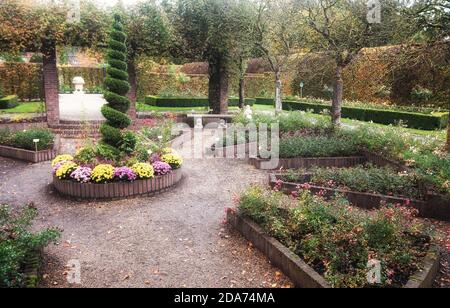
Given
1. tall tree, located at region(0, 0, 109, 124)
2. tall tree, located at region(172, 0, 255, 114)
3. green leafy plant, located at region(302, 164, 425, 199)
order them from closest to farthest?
green leafy plant, located at region(302, 164, 425, 199) → tall tree, located at region(0, 0, 109, 124) → tall tree, located at region(172, 0, 255, 114)

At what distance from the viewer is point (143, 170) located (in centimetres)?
857

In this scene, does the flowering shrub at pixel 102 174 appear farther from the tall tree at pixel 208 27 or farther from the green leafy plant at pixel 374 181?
the tall tree at pixel 208 27

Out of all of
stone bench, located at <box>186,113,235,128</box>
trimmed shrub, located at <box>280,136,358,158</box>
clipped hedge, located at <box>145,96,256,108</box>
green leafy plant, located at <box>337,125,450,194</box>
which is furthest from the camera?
clipped hedge, located at <box>145,96,256,108</box>

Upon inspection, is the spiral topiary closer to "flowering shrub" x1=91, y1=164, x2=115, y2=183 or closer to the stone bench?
"flowering shrub" x1=91, y1=164, x2=115, y2=183

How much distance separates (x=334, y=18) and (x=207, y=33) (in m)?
6.39

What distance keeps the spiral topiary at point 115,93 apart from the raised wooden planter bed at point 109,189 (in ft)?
4.89

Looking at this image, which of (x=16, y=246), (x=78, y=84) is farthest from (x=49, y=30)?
(x=78, y=84)

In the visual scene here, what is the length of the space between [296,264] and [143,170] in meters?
4.87

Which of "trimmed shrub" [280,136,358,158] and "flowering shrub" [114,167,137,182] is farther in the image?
"trimmed shrub" [280,136,358,158]

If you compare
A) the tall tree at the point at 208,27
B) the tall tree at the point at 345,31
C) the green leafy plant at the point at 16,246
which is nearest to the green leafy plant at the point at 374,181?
the tall tree at the point at 345,31

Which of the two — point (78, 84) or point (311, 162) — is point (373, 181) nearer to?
point (311, 162)

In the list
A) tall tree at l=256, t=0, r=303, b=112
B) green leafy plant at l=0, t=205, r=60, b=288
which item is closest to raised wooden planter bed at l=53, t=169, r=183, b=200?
green leafy plant at l=0, t=205, r=60, b=288

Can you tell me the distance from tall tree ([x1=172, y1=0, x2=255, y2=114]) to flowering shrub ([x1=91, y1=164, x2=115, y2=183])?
426 inches

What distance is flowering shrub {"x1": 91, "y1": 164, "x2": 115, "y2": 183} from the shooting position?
325 inches
